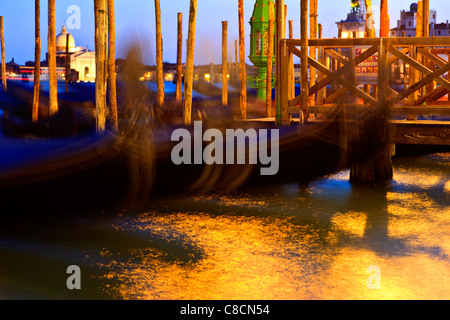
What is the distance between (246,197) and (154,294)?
5.74 m

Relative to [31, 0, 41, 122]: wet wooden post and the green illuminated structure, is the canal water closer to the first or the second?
[31, 0, 41, 122]: wet wooden post

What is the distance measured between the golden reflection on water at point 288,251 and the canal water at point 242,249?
0.04 feet

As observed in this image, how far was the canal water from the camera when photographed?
654cm

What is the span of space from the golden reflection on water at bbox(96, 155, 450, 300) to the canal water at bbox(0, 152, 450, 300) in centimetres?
1

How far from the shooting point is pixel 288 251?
26.3 feet

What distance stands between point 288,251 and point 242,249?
522 mm

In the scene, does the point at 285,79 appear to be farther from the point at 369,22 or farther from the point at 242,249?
the point at 369,22

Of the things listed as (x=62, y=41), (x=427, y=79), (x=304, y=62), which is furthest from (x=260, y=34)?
(x=62, y=41)

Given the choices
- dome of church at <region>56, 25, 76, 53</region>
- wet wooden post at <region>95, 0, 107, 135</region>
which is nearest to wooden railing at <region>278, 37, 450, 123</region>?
wet wooden post at <region>95, 0, 107, 135</region>

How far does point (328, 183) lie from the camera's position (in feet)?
45.0

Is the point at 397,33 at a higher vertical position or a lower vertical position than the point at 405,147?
higher

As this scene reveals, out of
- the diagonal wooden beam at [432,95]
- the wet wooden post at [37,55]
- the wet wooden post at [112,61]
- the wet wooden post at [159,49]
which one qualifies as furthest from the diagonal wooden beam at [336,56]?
the wet wooden post at [37,55]
